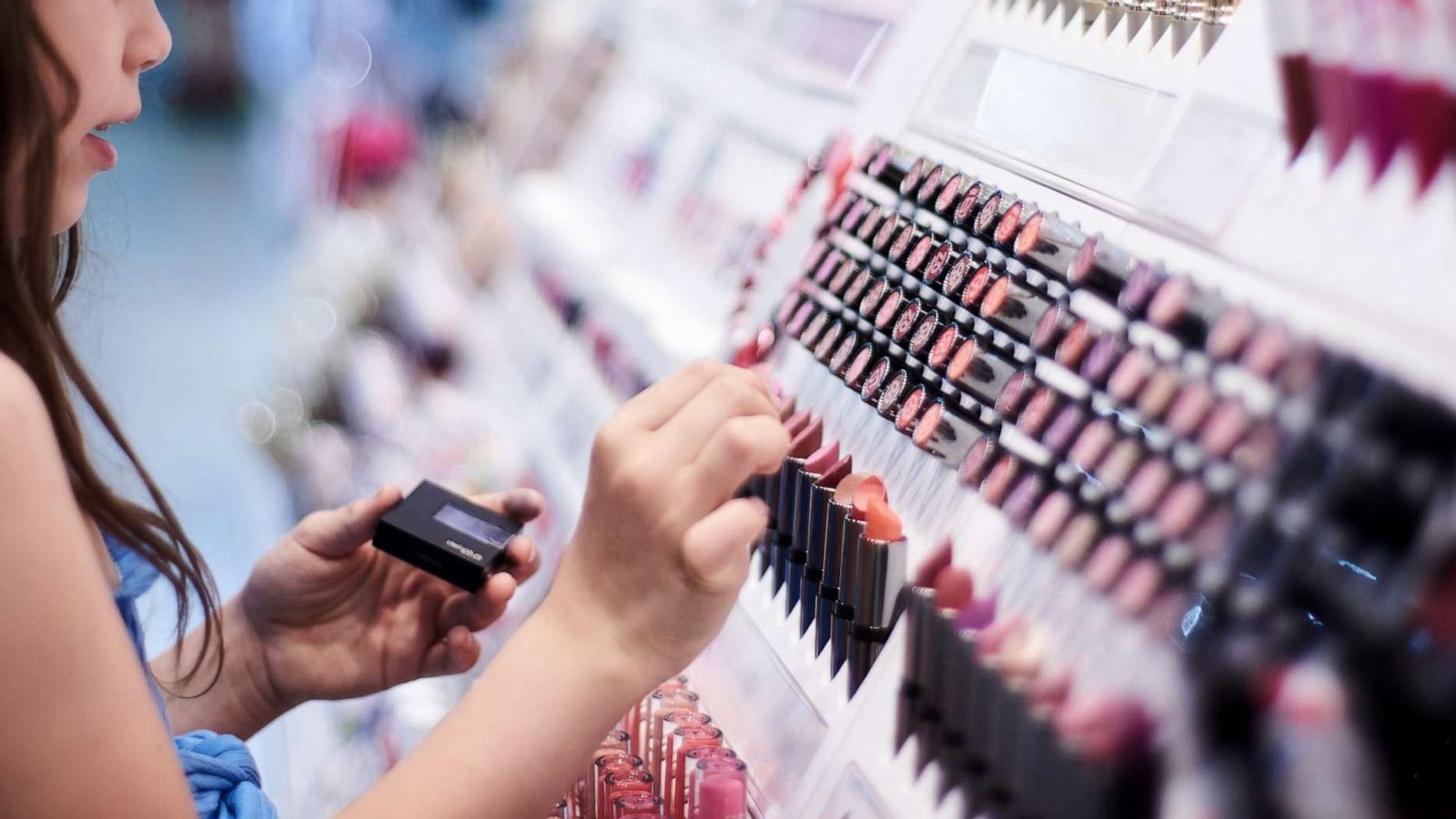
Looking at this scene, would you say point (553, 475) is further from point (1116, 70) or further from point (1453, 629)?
point (1453, 629)

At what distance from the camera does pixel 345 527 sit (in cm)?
122

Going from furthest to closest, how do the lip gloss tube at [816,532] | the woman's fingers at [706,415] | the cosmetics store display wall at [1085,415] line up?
the lip gloss tube at [816,532] < the woman's fingers at [706,415] < the cosmetics store display wall at [1085,415]

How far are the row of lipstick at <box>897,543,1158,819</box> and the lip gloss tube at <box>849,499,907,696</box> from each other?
0.11ft

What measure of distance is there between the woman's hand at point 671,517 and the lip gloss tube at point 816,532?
0.18m

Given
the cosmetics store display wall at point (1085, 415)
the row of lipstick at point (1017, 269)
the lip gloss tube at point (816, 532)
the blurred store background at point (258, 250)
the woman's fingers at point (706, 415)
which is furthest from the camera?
the blurred store background at point (258, 250)

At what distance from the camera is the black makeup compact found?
44.4 inches

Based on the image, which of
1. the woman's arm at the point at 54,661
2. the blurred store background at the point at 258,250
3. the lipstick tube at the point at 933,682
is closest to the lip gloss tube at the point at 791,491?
the lipstick tube at the point at 933,682

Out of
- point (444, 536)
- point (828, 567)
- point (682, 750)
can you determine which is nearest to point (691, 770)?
point (682, 750)

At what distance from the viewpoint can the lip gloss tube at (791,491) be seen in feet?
3.40

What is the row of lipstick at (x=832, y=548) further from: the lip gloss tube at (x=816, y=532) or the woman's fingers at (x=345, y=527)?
the woman's fingers at (x=345, y=527)

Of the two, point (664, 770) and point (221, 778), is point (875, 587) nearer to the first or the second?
point (664, 770)

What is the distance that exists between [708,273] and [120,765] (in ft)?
3.12

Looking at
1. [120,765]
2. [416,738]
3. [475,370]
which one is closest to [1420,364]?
[120,765]

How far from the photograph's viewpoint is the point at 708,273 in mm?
1540
